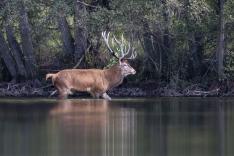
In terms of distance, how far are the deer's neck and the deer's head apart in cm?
14

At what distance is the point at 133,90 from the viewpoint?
30.3 metres

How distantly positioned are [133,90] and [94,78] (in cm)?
179

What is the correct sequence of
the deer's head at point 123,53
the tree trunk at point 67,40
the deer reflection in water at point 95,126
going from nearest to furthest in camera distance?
the deer reflection in water at point 95,126 → the deer's head at point 123,53 → the tree trunk at point 67,40

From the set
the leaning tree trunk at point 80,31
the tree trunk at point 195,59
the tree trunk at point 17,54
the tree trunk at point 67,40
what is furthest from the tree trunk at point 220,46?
the tree trunk at point 17,54

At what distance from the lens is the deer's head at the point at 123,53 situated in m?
29.5

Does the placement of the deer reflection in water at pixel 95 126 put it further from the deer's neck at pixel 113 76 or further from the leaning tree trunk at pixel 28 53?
the leaning tree trunk at pixel 28 53

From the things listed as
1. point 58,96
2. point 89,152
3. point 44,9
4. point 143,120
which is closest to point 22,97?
point 58,96

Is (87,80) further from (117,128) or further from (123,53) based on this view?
(117,128)

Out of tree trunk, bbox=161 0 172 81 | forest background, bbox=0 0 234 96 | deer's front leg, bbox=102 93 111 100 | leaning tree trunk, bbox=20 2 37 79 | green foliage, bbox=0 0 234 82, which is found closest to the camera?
deer's front leg, bbox=102 93 111 100

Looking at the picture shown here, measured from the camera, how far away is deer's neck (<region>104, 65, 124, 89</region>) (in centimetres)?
2939

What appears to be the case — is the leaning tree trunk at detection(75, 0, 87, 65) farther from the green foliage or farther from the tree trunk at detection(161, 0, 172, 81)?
the tree trunk at detection(161, 0, 172, 81)

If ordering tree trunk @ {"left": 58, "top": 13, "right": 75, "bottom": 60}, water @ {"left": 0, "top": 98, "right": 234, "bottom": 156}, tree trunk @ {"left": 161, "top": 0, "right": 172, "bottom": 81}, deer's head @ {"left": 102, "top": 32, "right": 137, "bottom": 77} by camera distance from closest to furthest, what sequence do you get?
water @ {"left": 0, "top": 98, "right": 234, "bottom": 156}
deer's head @ {"left": 102, "top": 32, "right": 137, "bottom": 77}
tree trunk @ {"left": 161, "top": 0, "right": 172, "bottom": 81}
tree trunk @ {"left": 58, "top": 13, "right": 75, "bottom": 60}

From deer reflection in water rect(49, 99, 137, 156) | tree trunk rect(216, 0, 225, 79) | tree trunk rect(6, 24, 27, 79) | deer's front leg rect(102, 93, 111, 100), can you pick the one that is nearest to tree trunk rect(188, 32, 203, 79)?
tree trunk rect(216, 0, 225, 79)

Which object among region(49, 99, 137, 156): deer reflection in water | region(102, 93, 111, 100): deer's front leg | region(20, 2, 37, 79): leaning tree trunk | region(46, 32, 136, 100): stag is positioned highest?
region(20, 2, 37, 79): leaning tree trunk
